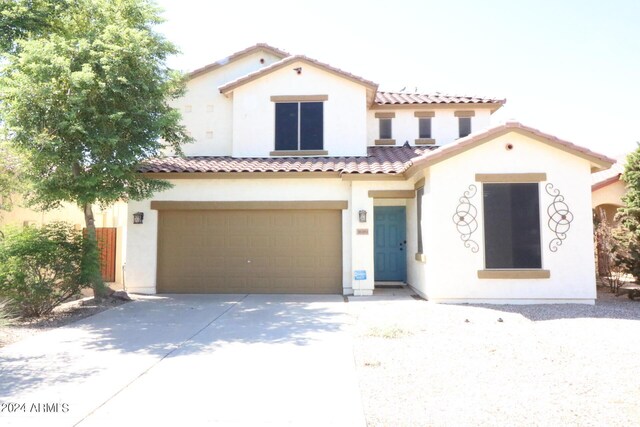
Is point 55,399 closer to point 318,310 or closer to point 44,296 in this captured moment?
point 44,296

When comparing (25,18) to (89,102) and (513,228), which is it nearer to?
Result: (89,102)

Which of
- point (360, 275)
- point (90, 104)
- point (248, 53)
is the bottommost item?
point (360, 275)

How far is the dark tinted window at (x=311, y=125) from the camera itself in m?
13.4

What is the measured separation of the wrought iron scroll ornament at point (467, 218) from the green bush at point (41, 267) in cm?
882

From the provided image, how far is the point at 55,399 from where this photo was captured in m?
4.50

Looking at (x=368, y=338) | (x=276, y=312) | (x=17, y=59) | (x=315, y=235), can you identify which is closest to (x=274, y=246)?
(x=315, y=235)

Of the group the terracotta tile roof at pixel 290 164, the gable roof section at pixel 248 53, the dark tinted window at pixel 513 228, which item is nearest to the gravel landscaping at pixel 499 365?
the dark tinted window at pixel 513 228

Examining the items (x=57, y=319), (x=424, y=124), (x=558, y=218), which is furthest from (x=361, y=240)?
(x=57, y=319)

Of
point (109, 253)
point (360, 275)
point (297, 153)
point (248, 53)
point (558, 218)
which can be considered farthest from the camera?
point (248, 53)

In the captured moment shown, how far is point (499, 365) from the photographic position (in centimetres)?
560

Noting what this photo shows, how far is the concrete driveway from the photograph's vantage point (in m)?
4.14

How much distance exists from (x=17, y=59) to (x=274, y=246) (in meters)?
7.52

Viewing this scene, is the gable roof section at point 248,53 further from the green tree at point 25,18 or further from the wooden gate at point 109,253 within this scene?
the wooden gate at point 109,253

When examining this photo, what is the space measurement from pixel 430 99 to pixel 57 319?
13.0 meters
